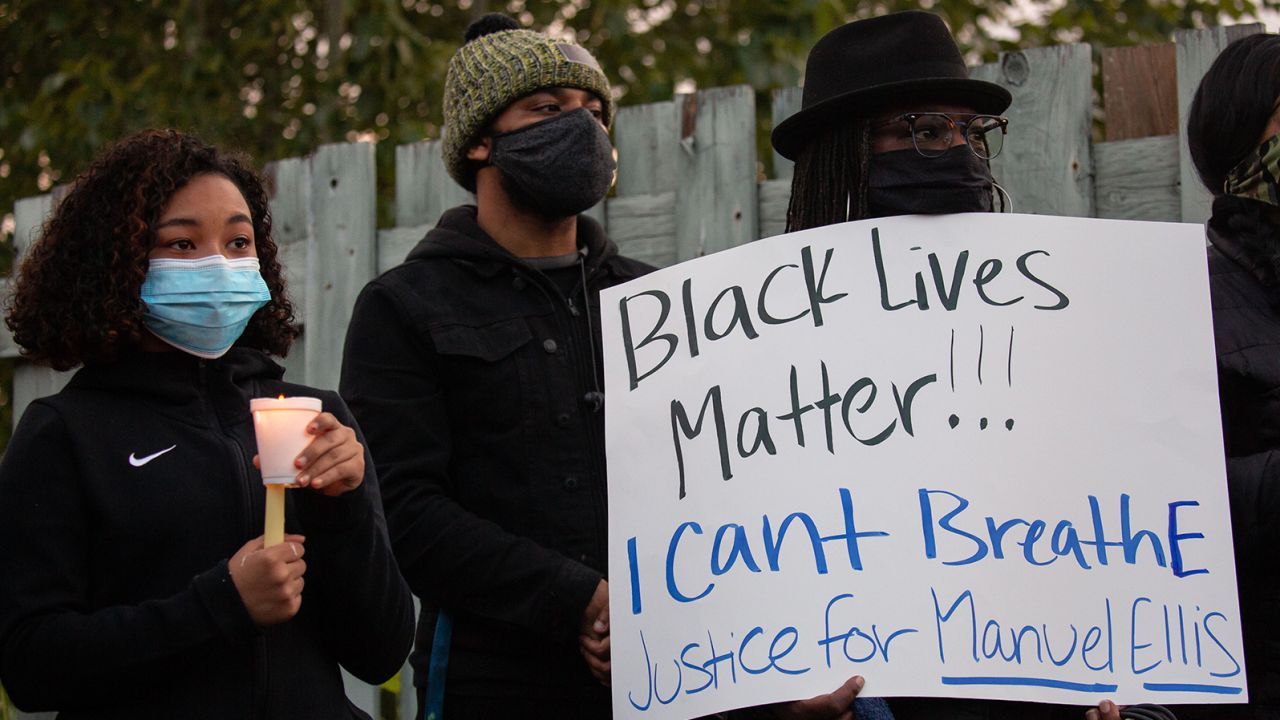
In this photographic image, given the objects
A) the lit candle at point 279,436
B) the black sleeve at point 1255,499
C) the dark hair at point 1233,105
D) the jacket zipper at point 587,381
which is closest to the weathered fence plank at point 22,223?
Answer: the jacket zipper at point 587,381

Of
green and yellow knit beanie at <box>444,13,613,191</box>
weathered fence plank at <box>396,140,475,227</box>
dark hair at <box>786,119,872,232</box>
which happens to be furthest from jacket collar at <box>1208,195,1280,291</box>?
weathered fence plank at <box>396,140,475,227</box>

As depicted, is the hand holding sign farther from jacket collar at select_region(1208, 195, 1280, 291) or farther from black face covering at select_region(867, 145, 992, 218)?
jacket collar at select_region(1208, 195, 1280, 291)

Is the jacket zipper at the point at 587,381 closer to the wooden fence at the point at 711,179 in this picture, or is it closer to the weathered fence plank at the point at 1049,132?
the wooden fence at the point at 711,179

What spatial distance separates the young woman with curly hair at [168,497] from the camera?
2322mm

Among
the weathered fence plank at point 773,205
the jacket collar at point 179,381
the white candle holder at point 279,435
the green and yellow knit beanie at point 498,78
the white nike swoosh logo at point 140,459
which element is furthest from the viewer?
the weathered fence plank at point 773,205

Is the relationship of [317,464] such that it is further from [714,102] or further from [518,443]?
[714,102]

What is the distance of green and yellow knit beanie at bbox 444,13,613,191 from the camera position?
328cm

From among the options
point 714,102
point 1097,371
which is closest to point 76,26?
point 714,102

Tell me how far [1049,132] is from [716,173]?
37.2 inches

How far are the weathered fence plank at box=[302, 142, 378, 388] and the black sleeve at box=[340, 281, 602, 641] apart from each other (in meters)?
1.59

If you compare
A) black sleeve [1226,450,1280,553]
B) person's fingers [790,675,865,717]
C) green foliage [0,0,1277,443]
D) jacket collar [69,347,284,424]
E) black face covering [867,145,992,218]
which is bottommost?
person's fingers [790,675,865,717]

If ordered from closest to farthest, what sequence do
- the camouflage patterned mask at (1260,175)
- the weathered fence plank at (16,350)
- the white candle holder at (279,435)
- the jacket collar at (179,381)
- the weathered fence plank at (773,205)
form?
the white candle holder at (279,435) < the jacket collar at (179,381) < the camouflage patterned mask at (1260,175) < the weathered fence plank at (773,205) < the weathered fence plank at (16,350)

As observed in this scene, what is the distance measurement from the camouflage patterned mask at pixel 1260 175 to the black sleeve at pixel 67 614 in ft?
6.54

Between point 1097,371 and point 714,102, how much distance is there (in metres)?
1.99
